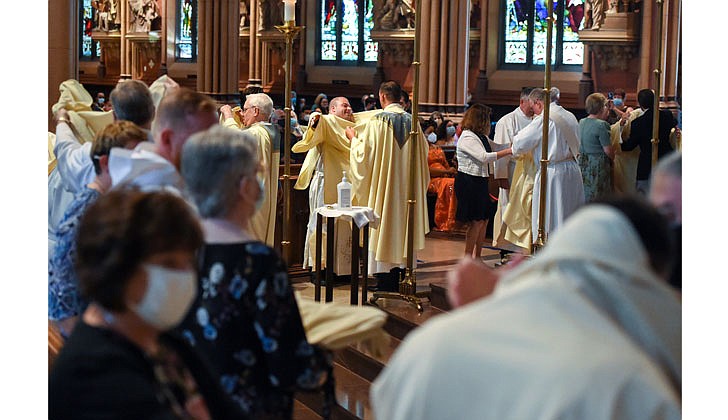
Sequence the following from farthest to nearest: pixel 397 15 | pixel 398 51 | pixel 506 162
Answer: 1. pixel 398 51
2. pixel 397 15
3. pixel 506 162

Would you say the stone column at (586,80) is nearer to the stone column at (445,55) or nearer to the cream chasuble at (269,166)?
the stone column at (445,55)

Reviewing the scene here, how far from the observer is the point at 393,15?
59.8 feet

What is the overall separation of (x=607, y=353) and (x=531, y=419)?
174 mm

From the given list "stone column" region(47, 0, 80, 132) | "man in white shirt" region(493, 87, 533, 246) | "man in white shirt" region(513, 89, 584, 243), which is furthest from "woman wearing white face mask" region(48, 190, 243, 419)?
"man in white shirt" region(493, 87, 533, 246)

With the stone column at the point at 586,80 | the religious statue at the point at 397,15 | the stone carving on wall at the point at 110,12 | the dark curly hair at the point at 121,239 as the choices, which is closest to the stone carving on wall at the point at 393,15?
the religious statue at the point at 397,15

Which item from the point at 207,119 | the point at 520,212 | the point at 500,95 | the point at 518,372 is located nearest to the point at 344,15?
the point at 500,95

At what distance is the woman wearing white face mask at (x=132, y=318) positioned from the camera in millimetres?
2061

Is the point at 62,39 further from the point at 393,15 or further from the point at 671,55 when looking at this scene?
the point at 393,15

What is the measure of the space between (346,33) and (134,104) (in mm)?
16857

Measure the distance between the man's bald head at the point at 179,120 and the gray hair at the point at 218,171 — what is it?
0.26 metres

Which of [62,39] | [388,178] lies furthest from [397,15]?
[62,39]

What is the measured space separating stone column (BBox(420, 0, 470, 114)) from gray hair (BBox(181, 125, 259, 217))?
11.2 metres

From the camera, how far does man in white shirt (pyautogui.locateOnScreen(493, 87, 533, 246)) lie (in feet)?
28.6

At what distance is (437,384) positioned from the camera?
192 cm
